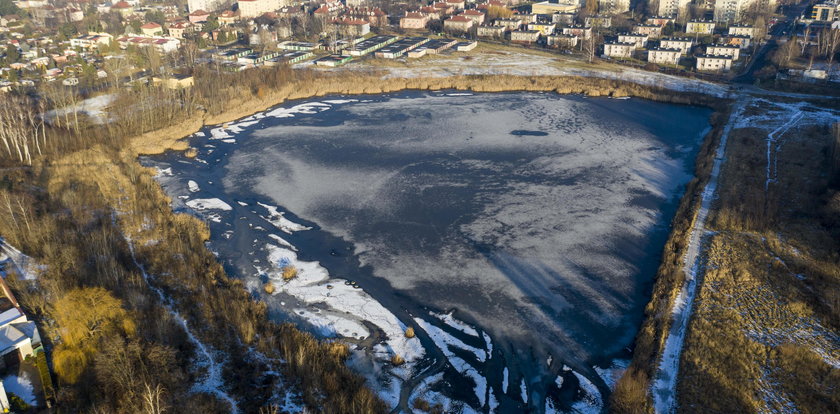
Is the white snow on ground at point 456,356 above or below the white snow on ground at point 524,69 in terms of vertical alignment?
below

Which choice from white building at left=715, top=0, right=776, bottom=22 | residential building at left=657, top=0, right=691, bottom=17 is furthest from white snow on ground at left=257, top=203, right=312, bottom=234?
residential building at left=657, top=0, right=691, bottom=17

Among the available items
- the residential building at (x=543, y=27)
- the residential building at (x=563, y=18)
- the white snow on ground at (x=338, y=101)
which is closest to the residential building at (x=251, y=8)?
the residential building at (x=543, y=27)

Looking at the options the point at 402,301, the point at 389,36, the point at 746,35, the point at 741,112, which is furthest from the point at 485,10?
the point at 402,301

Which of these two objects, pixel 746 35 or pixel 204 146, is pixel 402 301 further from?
pixel 746 35

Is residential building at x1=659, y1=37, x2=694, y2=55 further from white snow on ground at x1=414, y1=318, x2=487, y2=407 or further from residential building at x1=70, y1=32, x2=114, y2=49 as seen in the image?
residential building at x1=70, y1=32, x2=114, y2=49

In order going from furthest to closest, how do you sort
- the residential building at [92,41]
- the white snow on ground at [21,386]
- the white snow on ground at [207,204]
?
the residential building at [92,41], the white snow on ground at [207,204], the white snow on ground at [21,386]

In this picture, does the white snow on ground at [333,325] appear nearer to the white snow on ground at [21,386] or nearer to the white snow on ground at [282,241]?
the white snow on ground at [282,241]
